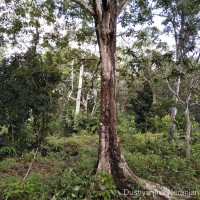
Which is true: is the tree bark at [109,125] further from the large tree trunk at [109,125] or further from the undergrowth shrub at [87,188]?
the undergrowth shrub at [87,188]

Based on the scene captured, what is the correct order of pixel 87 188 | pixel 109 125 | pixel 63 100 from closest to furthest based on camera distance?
pixel 87 188, pixel 109 125, pixel 63 100

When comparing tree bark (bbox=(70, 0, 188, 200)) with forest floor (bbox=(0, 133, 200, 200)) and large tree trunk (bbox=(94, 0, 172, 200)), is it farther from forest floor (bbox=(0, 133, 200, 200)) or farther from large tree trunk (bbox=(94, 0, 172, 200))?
forest floor (bbox=(0, 133, 200, 200))

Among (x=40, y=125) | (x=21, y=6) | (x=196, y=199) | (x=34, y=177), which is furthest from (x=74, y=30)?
(x=196, y=199)

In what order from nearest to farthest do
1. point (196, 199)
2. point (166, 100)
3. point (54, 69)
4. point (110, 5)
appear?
point (196, 199)
point (110, 5)
point (54, 69)
point (166, 100)

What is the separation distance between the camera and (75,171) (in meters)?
5.03

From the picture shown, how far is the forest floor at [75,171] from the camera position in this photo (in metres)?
3.88

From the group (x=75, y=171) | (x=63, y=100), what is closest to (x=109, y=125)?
(x=75, y=171)

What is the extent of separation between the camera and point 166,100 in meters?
6.93

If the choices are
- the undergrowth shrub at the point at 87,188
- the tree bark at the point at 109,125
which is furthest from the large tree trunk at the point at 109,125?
the undergrowth shrub at the point at 87,188

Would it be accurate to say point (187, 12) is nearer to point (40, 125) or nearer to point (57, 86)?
point (57, 86)

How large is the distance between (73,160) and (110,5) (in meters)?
4.28

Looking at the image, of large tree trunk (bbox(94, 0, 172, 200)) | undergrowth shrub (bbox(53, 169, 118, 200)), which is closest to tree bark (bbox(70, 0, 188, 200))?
large tree trunk (bbox(94, 0, 172, 200))

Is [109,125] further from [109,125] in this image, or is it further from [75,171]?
[75,171]

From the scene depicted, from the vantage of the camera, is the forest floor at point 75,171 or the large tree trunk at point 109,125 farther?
the large tree trunk at point 109,125
